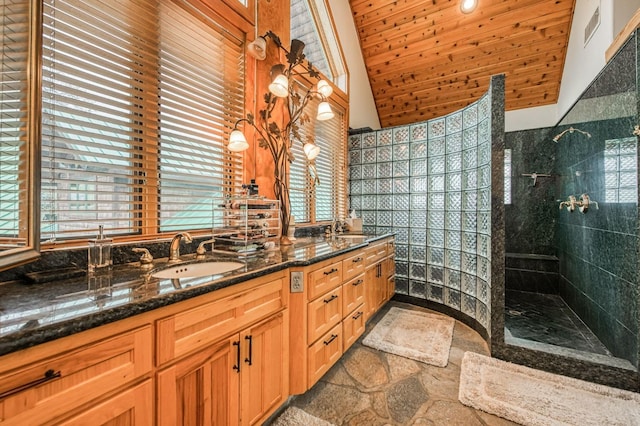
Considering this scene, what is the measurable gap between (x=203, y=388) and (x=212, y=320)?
A: 9.7 inches

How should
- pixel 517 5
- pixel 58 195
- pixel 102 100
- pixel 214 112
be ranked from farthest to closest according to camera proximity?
pixel 517 5
pixel 214 112
pixel 102 100
pixel 58 195

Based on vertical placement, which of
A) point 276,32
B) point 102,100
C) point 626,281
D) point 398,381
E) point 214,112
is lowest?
point 398,381

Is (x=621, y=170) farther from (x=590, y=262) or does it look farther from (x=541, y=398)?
(x=541, y=398)

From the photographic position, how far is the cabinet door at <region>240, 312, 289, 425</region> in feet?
3.94

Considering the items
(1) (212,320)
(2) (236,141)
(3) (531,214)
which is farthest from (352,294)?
(3) (531,214)

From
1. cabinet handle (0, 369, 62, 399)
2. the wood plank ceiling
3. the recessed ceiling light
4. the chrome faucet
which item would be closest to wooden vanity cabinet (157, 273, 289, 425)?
cabinet handle (0, 369, 62, 399)

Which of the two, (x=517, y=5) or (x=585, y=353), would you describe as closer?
(x=585, y=353)

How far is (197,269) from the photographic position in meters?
1.52

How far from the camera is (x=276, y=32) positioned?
2355 millimetres

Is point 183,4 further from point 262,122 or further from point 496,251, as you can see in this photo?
point 496,251

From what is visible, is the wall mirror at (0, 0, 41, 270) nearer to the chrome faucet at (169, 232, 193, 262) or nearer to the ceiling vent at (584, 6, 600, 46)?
the chrome faucet at (169, 232, 193, 262)

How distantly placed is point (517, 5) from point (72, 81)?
4159mm

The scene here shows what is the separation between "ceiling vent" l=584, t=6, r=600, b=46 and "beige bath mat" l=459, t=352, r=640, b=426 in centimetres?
304

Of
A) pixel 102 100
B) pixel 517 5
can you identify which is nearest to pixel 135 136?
pixel 102 100
